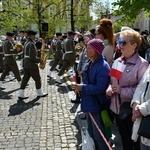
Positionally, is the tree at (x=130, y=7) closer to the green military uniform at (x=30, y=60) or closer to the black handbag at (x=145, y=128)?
the green military uniform at (x=30, y=60)

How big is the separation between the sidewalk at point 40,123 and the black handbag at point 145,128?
2082mm

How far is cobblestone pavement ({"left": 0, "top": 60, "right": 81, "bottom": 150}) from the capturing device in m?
5.11

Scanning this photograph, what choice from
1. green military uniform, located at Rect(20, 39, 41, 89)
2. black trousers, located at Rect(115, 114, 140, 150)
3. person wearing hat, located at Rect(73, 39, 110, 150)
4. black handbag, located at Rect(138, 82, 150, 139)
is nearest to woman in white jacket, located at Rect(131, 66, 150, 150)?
black handbag, located at Rect(138, 82, 150, 139)

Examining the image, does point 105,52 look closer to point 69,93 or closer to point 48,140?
point 48,140

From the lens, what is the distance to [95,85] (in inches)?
149

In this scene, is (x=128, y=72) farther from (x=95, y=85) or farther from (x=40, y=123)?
(x=40, y=123)

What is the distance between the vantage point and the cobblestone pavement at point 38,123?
511 cm

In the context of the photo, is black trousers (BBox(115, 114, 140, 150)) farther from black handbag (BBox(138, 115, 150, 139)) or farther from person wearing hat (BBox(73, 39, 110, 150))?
black handbag (BBox(138, 115, 150, 139))

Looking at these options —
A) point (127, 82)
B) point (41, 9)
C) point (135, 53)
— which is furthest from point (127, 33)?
point (41, 9)

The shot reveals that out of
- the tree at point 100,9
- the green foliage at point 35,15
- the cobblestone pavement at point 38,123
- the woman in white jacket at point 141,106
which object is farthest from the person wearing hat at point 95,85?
the tree at point 100,9

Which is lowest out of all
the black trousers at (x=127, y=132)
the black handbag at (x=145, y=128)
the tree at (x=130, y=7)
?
the black trousers at (x=127, y=132)

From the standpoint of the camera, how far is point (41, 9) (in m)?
33.6

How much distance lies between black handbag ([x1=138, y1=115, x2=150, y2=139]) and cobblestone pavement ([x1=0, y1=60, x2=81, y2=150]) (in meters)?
2.34

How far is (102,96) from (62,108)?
3750 millimetres
